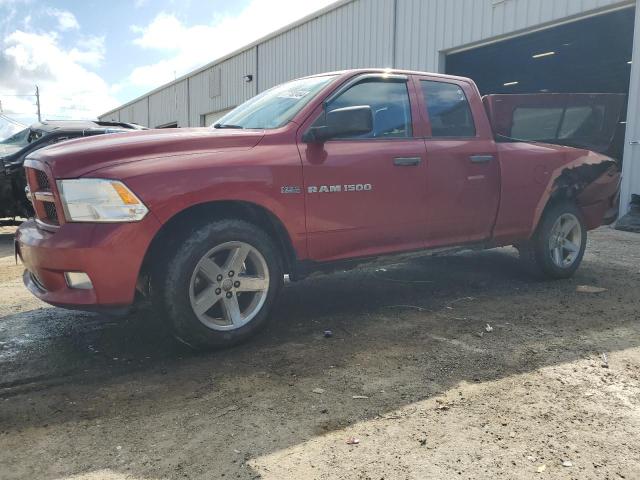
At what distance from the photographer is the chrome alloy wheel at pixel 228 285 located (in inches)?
127

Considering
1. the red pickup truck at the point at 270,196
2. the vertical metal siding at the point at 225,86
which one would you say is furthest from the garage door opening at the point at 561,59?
the vertical metal siding at the point at 225,86

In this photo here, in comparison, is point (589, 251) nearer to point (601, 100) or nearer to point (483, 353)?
point (601, 100)

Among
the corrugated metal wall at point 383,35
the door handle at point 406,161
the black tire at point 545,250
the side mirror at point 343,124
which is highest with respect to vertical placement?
the corrugated metal wall at point 383,35

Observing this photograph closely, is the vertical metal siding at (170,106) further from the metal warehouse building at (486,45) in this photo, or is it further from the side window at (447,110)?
the side window at (447,110)

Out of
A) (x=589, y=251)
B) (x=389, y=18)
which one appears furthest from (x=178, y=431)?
(x=389, y=18)

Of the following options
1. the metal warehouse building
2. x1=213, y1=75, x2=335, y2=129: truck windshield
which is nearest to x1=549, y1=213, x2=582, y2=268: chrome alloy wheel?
x1=213, y1=75, x2=335, y2=129: truck windshield

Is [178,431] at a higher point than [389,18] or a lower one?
lower

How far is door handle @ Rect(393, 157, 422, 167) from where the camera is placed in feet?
12.7

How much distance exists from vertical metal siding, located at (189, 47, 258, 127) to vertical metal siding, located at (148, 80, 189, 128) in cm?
103

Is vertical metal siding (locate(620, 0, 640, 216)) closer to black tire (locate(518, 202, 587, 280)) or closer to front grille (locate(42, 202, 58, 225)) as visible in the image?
black tire (locate(518, 202, 587, 280))

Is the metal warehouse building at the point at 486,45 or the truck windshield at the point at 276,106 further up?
the metal warehouse building at the point at 486,45

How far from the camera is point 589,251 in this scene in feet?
22.8

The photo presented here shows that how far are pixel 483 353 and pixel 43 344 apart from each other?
2828 mm

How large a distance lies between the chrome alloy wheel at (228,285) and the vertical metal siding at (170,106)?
24.4 metres
